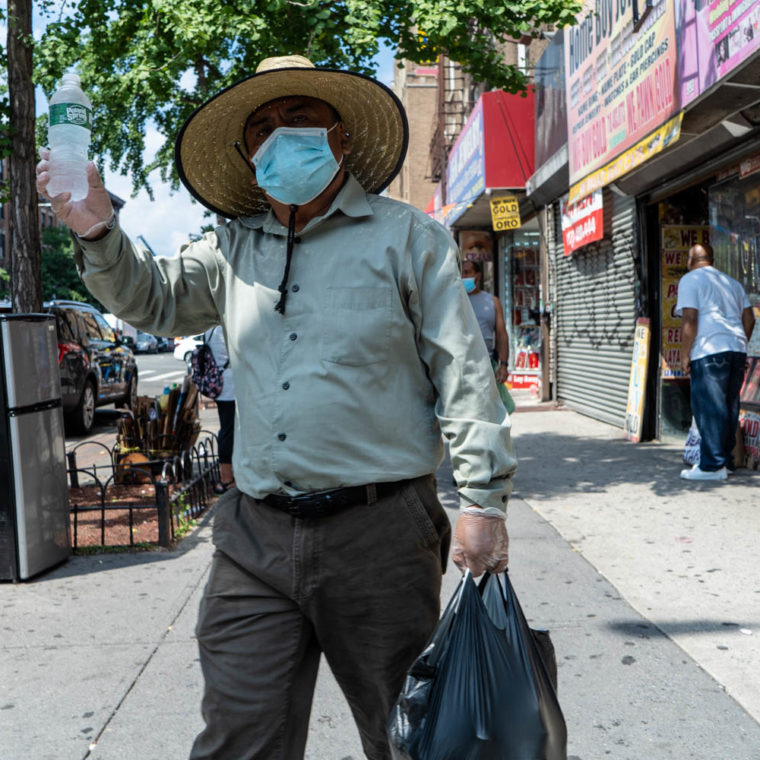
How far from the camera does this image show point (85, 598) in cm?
466

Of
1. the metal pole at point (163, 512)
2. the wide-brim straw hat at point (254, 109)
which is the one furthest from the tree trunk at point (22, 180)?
the wide-brim straw hat at point (254, 109)

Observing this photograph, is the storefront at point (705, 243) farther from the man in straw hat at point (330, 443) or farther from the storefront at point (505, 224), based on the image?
the man in straw hat at point (330, 443)

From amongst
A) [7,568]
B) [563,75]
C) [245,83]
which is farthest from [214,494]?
[563,75]

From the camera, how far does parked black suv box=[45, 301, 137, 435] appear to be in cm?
1238

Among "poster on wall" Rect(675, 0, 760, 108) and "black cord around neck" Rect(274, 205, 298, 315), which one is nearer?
"black cord around neck" Rect(274, 205, 298, 315)

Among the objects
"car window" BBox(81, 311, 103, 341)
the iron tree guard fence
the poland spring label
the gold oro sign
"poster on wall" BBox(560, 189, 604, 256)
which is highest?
the gold oro sign

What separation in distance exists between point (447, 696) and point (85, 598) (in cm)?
331

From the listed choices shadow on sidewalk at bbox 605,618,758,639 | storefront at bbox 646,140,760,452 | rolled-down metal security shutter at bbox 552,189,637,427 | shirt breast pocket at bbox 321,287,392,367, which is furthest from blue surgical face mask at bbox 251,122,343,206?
rolled-down metal security shutter at bbox 552,189,637,427

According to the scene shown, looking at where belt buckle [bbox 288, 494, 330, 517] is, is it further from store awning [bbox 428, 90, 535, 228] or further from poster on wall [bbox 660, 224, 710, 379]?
store awning [bbox 428, 90, 535, 228]

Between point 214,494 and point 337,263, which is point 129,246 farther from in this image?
point 214,494

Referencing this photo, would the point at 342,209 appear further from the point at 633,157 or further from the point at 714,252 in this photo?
the point at 714,252

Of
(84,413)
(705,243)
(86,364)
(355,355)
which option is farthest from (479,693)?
(86,364)

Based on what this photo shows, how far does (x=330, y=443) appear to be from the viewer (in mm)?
1988

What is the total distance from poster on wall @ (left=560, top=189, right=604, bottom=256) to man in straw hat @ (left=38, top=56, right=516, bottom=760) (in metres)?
8.75
